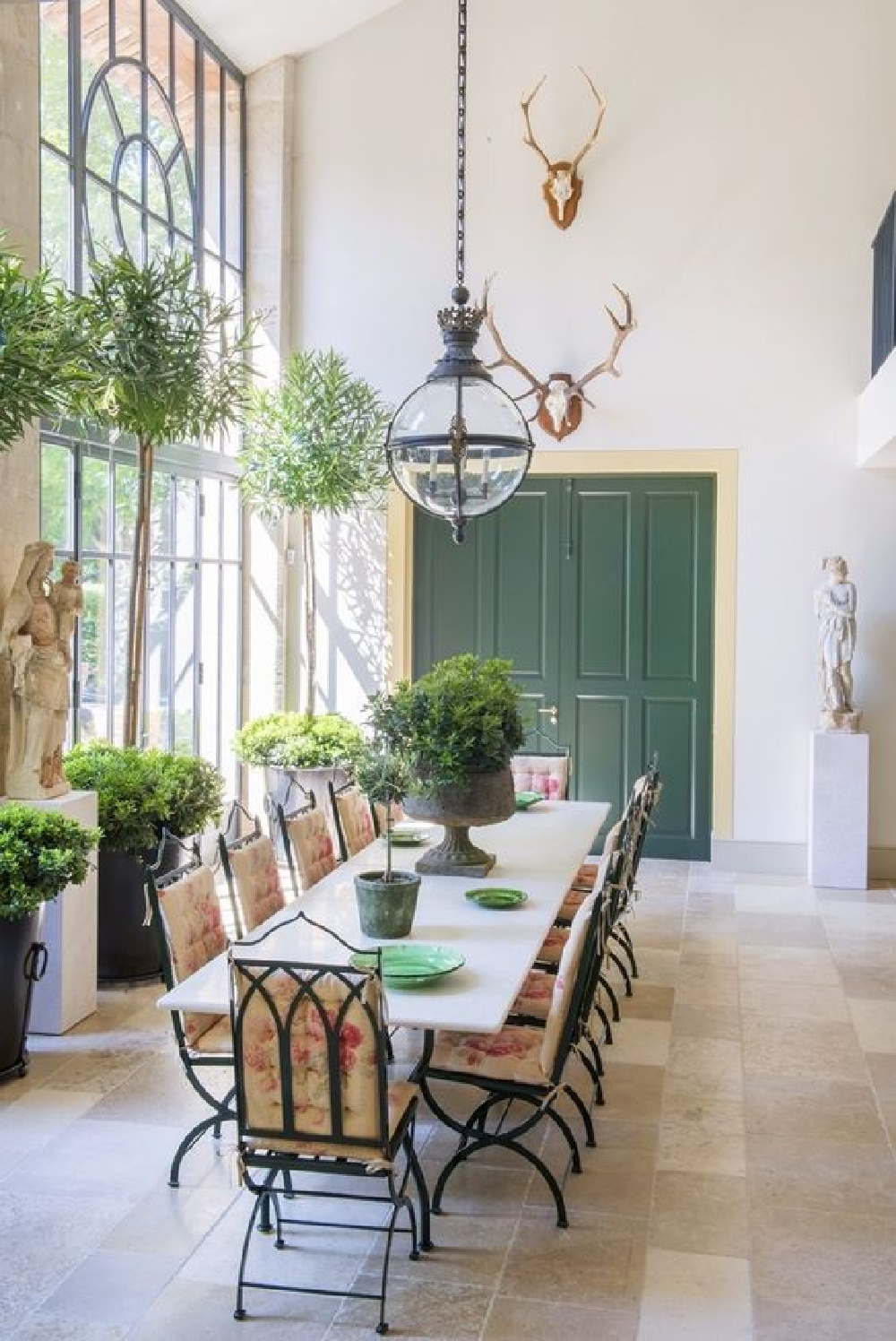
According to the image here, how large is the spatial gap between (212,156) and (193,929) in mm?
6113

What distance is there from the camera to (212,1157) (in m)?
4.06

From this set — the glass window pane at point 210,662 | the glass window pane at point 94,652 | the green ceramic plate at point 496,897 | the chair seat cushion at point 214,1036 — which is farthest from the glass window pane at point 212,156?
the chair seat cushion at point 214,1036

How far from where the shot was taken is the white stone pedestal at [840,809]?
7.97m

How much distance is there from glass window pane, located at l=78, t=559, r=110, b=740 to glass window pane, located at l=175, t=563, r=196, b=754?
1072 millimetres

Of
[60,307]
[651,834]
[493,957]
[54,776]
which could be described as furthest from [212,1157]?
[651,834]

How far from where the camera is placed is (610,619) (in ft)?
28.7

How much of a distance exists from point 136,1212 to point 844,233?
697 cm

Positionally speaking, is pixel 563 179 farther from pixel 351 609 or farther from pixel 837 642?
pixel 837 642

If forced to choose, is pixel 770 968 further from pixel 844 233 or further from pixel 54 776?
pixel 844 233

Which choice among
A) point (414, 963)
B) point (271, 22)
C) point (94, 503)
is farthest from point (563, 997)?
point (271, 22)

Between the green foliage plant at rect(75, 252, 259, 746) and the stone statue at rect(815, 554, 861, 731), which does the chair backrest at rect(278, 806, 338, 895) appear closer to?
the green foliage plant at rect(75, 252, 259, 746)

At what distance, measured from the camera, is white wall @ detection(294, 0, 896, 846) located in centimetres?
818

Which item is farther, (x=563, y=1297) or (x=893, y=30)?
(x=893, y=30)

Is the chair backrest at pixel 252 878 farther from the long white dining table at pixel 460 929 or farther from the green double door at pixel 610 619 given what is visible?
the green double door at pixel 610 619
